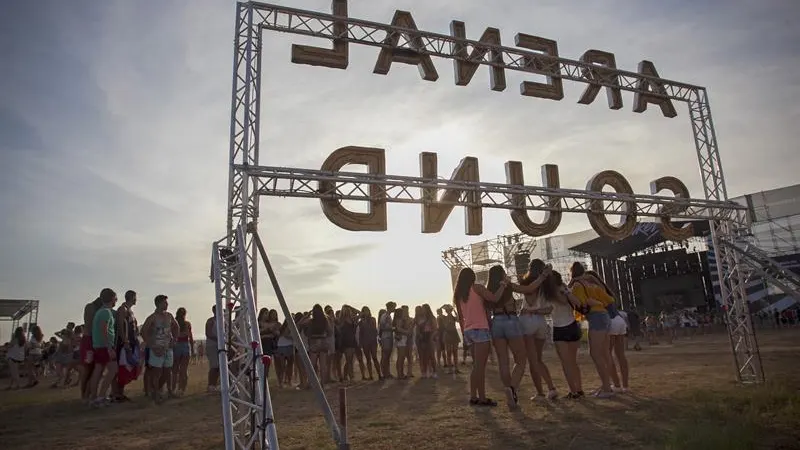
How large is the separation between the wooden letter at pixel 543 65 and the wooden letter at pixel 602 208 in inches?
79.2

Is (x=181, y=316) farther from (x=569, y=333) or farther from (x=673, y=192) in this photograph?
(x=673, y=192)

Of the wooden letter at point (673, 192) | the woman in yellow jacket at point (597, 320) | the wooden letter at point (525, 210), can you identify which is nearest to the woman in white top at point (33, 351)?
the wooden letter at point (525, 210)

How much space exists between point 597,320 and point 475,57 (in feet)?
18.7

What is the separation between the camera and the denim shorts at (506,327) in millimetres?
6672

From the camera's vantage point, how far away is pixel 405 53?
9.28 m

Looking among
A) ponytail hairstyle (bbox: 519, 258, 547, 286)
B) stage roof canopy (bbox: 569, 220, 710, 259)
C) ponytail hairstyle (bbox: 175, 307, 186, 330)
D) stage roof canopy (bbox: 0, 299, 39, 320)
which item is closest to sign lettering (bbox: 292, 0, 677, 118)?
ponytail hairstyle (bbox: 519, 258, 547, 286)

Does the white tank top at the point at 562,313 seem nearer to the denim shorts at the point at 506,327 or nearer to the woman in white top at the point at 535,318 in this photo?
the woman in white top at the point at 535,318

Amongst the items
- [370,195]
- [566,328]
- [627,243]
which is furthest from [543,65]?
[627,243]

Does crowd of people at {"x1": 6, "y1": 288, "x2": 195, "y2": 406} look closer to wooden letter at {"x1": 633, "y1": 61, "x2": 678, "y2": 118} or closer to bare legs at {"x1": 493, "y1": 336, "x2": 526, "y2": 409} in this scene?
bare legs at {"x1": 493, "y1": 336, "x2": 526, "y2": 409}

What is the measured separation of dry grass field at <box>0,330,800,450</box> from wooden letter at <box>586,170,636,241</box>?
345cm

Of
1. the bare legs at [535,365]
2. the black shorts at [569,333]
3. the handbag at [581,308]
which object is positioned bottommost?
the bare legs at [535,365]

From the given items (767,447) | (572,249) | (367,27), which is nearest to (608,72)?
(367,27)

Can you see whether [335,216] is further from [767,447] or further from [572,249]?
[572,249]

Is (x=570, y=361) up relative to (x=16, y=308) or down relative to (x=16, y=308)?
down
